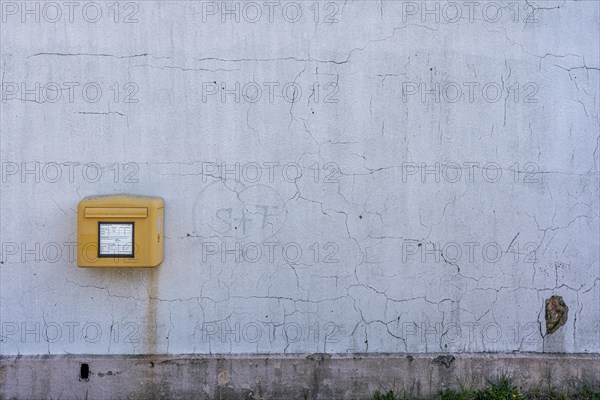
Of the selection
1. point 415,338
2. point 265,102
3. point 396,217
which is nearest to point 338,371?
point 415,338

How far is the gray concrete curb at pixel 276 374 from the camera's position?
3.63 m

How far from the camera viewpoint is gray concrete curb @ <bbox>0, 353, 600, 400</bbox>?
3.63 metres

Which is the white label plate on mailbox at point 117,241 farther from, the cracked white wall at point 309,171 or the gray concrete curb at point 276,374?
the gray concrete curb at point 276,374

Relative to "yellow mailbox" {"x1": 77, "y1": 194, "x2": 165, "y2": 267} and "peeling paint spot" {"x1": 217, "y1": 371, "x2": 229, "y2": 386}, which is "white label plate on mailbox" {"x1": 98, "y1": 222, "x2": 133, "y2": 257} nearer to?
"yellow mailbox" {"x1": 77, "y1": 194, "x2": 165, "y2": 267}

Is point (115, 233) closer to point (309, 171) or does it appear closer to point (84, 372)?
point (84, 372)

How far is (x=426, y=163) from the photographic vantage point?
375cm

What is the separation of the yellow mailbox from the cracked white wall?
29 cm

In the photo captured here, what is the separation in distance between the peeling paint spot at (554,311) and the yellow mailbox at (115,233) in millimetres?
2674

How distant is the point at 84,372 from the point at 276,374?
1.26m

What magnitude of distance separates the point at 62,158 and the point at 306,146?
1.60 meters

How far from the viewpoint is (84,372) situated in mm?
3660

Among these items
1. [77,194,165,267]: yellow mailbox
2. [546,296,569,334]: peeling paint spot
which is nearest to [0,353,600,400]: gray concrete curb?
[546,296,569,334]: peeling paint spot

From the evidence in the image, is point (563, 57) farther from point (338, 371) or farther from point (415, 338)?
point (338, 371)

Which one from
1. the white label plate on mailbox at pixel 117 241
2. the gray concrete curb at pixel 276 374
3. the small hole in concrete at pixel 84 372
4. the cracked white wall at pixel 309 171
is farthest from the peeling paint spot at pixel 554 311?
the small hole in concrete at pixel 84 372
